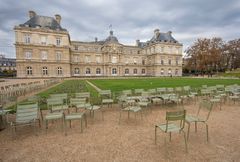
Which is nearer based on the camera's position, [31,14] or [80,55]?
[31,14]

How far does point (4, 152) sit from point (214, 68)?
71985 millimetres

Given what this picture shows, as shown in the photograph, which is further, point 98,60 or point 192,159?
point 98,60

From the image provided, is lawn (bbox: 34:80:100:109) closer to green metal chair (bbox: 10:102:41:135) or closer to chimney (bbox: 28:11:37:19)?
green metal chair (bbox: 10:102:41:135)

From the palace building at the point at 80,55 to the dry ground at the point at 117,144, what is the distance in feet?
144

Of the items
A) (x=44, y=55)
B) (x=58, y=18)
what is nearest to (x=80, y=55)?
(x=44, y=55)

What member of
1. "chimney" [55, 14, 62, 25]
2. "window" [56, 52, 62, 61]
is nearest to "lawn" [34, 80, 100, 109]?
"window" [56, 52, 62, 61]

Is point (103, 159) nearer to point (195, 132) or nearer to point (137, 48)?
point (195, 132)

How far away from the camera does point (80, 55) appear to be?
54062 millimetres

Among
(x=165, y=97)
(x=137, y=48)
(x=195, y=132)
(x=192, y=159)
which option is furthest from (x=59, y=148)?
(x=137, y=48)

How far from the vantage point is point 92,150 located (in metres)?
3.84

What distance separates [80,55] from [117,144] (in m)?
53.1

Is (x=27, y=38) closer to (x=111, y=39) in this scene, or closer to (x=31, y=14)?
(x=31, y=14)

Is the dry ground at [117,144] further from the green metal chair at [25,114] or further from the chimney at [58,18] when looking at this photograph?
the chimney at [58,18]

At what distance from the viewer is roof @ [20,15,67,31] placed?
140 feet
